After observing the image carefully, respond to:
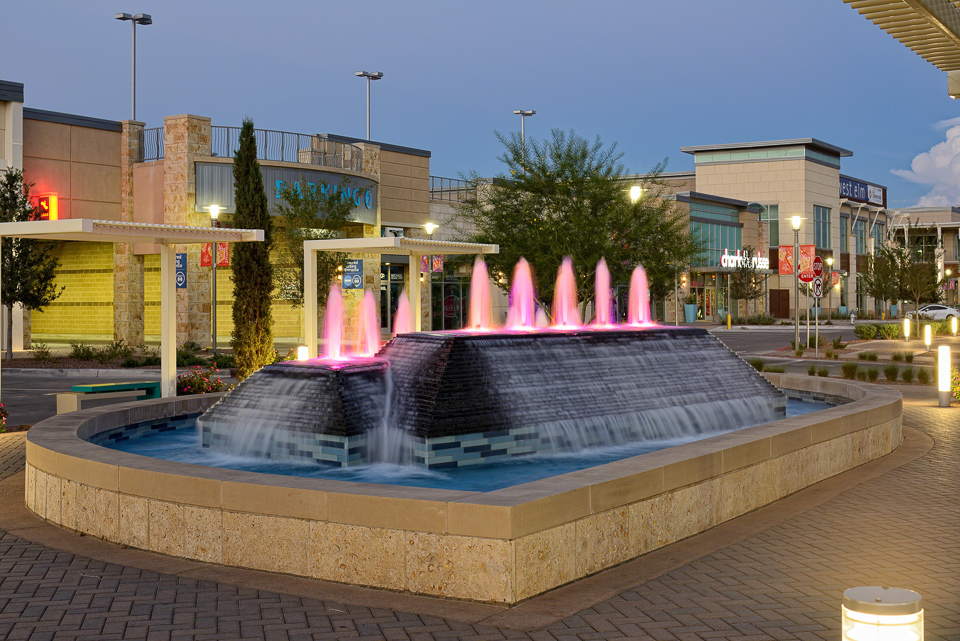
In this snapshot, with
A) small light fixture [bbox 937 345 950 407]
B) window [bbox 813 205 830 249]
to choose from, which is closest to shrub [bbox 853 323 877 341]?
small light fixture [bbox 937 345 950 407]

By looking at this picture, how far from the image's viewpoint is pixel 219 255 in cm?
3256

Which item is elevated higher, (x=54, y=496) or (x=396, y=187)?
(x=396, y=187)

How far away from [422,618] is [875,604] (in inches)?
119

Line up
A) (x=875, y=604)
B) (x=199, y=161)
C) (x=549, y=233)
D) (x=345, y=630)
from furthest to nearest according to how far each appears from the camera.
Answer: (x=199, y=161)
(x=549, y=233)
(x=345, y=630)
(x=875, y=604)

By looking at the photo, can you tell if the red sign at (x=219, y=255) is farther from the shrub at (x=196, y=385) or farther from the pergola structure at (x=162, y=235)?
the pergola structure at (x=162, y=235)

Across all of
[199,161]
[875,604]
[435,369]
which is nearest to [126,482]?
[435,369]

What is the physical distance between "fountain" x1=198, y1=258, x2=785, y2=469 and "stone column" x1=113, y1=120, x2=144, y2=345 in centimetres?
3212

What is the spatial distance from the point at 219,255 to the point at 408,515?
27.6 meters

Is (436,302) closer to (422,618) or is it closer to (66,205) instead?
(66,205)

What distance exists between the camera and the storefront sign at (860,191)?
93.1 m

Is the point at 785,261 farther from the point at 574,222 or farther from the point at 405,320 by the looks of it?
the point at 405,320

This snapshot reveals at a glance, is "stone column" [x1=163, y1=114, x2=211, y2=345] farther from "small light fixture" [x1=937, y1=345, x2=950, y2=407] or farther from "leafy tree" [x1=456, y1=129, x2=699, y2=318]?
"small light fixture" [x1=937, y1=345, x2=950, y2=407]

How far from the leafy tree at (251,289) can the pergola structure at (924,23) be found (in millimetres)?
17518

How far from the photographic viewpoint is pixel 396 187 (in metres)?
48.8
